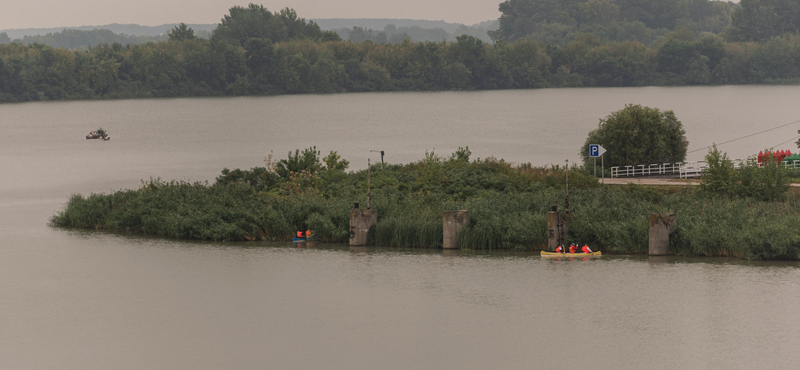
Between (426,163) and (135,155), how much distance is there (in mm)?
64450

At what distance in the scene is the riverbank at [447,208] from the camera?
40.2 meters

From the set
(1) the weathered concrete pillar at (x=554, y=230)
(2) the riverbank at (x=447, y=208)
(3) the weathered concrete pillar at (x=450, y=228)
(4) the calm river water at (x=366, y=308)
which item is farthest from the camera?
(3) the weathered concrete pillar at (x=450, y=228)

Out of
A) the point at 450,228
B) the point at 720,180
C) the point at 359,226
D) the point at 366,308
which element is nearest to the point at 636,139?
the point at 720,180

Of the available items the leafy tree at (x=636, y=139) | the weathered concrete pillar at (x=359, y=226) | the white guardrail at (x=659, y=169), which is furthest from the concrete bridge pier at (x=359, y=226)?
the leafy tree at (x=636, y=139)

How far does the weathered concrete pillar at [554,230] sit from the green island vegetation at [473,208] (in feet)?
2.57

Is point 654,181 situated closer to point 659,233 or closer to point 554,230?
point 659,233

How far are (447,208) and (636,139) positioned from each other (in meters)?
22.7

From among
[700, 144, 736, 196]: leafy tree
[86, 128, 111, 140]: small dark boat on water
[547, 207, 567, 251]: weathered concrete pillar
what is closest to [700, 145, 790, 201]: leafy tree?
[700, 144, 736, 196]: leafy tree

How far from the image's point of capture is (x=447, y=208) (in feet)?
151

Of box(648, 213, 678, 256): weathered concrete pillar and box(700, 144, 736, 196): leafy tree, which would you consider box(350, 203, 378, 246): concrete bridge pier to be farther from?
box(700, 144, 736, 196): leafy tree

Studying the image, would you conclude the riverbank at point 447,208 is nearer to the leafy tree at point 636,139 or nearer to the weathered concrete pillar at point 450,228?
the weathered concrete pillar at point 450,228

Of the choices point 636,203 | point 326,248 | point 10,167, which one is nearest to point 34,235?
point 326,248

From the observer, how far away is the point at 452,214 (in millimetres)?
42688

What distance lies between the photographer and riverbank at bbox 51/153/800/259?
40.2 metres
